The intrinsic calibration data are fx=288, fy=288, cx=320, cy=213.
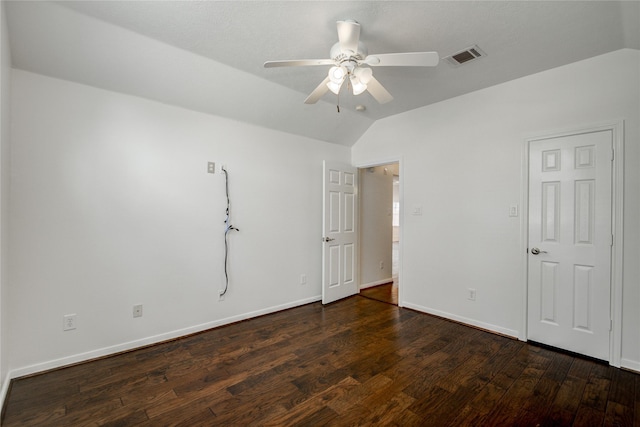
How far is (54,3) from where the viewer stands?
1.92 m

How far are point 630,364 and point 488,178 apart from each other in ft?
6.44

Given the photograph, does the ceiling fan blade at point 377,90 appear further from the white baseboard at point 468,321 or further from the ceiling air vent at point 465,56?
the white baseboard at point 468,321

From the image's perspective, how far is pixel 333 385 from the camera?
2188mm

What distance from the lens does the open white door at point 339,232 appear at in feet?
13.6

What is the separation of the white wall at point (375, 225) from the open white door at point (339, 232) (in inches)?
15.0

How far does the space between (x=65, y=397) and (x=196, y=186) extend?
199 cm

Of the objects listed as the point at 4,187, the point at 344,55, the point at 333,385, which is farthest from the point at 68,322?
the point at 344,55

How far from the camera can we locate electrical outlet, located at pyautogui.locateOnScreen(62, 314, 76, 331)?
95.4 inches

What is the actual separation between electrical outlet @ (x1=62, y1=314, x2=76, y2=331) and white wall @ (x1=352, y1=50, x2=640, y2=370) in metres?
3.57

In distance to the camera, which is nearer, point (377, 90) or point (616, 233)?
point (377, 90)

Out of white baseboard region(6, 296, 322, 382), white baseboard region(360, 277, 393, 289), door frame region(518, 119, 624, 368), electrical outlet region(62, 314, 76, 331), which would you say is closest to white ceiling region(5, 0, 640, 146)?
door frame region(518, 119, 624, 368)

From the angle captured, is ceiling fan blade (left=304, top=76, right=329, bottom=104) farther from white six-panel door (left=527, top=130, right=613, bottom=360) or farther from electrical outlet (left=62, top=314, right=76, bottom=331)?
electrical outlet (left=62, top=314, right=76, bottom=331)

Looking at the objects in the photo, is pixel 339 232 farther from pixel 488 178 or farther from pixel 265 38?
pixel 265 38

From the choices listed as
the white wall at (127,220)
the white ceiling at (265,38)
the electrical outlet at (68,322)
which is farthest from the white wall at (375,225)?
the electrical outlet at (68,322)
